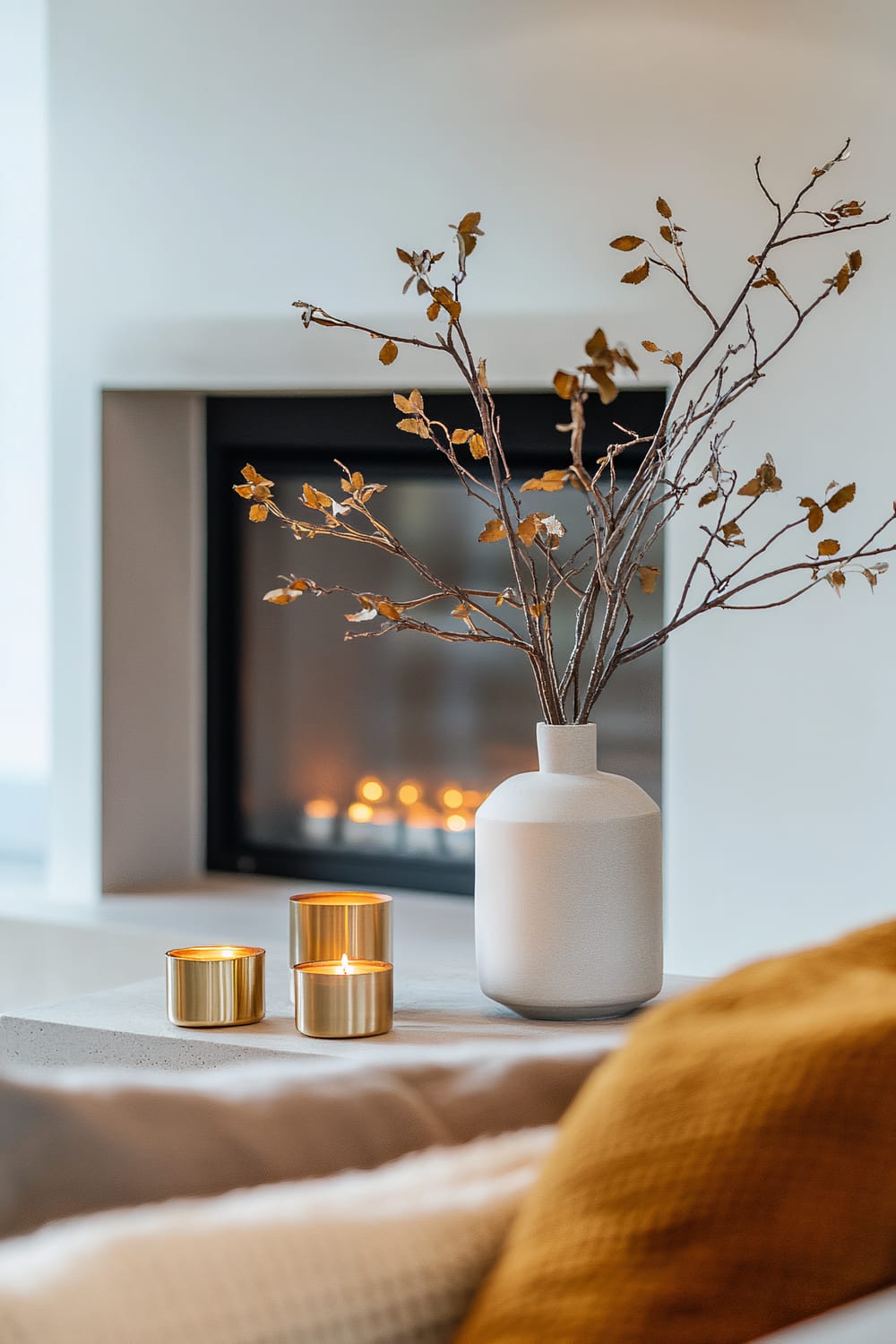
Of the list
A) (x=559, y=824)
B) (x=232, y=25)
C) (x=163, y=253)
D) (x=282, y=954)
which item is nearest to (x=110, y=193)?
(x=163, y=253)

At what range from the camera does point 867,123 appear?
2.28 m

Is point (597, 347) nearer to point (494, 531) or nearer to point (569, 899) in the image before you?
point (494, 531)

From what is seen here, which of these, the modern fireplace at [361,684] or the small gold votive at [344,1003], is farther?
the modern fireplace at [361,684]

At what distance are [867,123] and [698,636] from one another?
0.80 metres

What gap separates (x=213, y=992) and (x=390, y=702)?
1585 mm

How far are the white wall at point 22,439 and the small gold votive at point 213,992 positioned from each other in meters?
1.90

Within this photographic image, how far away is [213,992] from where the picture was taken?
1412 millimetres

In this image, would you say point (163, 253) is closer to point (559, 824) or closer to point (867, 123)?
point (867, 123)

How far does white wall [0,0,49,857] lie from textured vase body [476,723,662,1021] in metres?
2.03

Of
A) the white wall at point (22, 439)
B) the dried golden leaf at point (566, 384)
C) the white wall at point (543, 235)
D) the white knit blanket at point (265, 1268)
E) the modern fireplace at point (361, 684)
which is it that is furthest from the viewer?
the white wall at point (22, 439)

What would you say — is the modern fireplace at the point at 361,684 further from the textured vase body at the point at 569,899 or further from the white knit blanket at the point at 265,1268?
the white knit blanket at the point at 265,1268

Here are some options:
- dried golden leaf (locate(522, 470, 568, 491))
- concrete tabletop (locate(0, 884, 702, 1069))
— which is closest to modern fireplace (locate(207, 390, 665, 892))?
concrete tabletop (locate(0, 884, 702, 1069))

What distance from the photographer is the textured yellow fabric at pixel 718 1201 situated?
0.42 metres

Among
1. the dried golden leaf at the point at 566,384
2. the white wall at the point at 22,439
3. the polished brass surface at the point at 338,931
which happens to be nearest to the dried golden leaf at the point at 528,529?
the dried golden leaf at the point at 566,384
